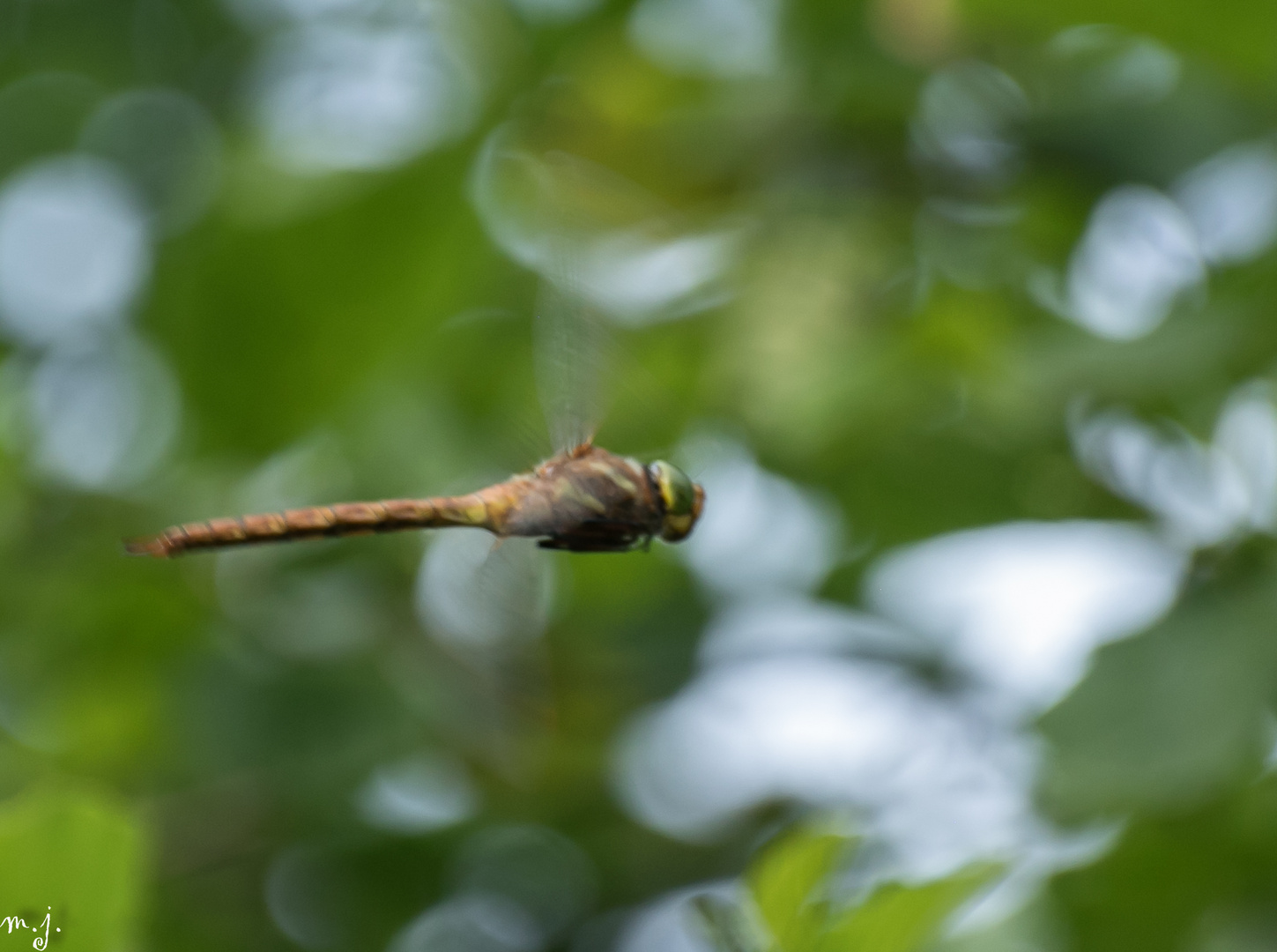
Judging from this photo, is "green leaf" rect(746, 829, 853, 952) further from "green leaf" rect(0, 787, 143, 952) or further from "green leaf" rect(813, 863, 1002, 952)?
"green leaf" rect(0, 787, 143, 952)

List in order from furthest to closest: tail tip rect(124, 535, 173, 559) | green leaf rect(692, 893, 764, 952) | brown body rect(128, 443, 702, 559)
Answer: brown body rect(128, 443, 702, 559), tail tip rect(124, 535, 173, 559), green leaf rect(692, 893, 764, 952)

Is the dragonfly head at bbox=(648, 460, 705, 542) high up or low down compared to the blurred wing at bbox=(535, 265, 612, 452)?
down

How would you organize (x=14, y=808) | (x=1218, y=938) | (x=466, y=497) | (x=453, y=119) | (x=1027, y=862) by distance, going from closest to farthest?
(x=14, y=808)
(x=466, y=497)
(x=1027, y=862)
(x=1218, y=938)
(x=453, y=119)

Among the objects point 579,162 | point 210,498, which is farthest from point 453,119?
point 210,498

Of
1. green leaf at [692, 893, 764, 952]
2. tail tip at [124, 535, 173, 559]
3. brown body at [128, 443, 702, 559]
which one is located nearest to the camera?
green leaf at [692, 893, 764, 952]

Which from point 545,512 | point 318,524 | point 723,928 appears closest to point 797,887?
point 723,928

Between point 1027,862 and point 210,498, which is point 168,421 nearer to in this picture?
point 210,498

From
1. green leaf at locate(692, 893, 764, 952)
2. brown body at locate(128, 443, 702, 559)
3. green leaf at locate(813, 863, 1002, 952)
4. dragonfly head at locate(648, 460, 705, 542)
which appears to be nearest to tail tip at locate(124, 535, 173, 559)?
brown body at locate(128, 443, 702, 559)
